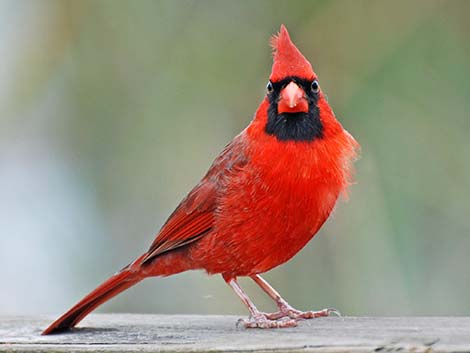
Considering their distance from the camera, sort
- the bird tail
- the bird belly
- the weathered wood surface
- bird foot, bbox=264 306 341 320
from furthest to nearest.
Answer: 1. bird foot, bbox=264 306 341 320
2. the bird belly
3. the bird tail
4. the weathered wood surface

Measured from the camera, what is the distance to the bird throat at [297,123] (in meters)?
3.79

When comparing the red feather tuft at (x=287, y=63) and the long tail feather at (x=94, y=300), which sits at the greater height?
the red feather tuft at (x=287, y=63)

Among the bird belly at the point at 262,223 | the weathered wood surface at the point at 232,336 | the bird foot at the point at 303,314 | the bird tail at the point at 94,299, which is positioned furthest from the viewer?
the bird foot at the point at 303,314

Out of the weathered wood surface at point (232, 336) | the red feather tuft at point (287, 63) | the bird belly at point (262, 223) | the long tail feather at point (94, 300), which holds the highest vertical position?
the red feather tuft at point (287, 63)

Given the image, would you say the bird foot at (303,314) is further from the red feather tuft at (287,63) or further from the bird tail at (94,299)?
the red feather tuft at (287,63)

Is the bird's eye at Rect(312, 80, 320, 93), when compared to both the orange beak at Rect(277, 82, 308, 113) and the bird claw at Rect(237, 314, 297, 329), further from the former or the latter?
the bird claw at Rect(237, 314, 297, 329)

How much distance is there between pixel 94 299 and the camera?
151 inches

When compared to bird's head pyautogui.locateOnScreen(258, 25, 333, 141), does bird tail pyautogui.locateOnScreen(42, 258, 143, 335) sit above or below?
below

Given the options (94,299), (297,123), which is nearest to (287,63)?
(297,123)

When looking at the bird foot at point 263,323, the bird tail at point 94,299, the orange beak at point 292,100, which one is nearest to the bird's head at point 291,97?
the orange beak at point 292,100

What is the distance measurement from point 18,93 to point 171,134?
793 millimetres

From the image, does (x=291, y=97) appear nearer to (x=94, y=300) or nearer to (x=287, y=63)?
(x=287, y=63)

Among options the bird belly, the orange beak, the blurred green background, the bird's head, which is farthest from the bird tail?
the blurred green background

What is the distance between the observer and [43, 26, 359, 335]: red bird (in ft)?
12.2
